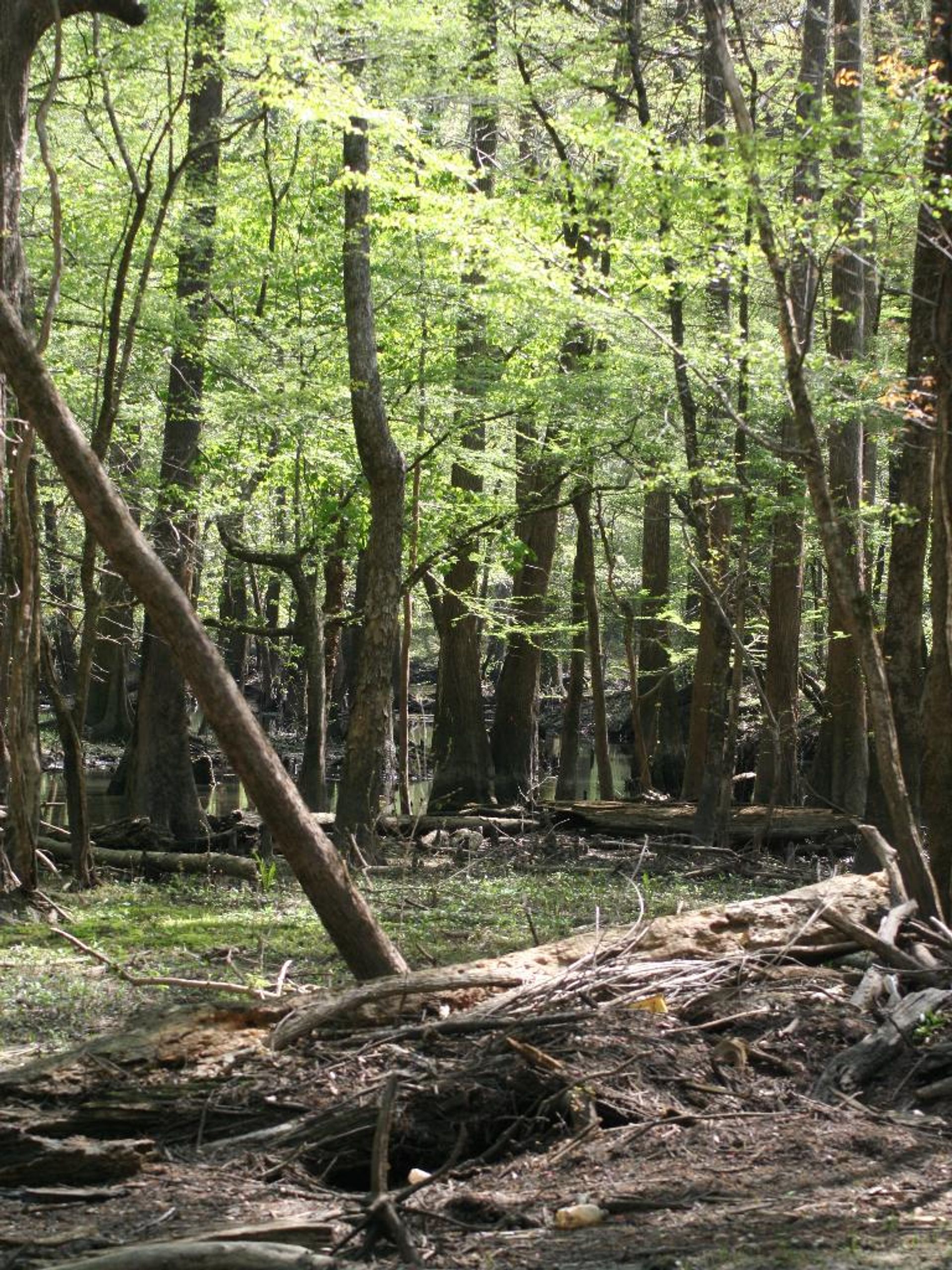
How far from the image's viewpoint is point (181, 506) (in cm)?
1605

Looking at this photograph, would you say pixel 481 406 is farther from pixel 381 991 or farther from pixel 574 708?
pixel 381 991

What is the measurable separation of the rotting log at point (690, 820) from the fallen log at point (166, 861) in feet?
14.8

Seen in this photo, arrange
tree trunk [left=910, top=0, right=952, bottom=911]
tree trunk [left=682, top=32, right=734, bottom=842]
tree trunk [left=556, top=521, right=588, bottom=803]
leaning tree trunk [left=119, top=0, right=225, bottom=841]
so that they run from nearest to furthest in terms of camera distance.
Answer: tree trunk [left=910, top=0, right=952, bottom=911], tree trunk [left=682, top=32, right=734, bottom=842], leaning tree trunk [left=119, top=0, right=225, bottom=841], tree trunk [left=556, top=521, right=588, bottom=803]

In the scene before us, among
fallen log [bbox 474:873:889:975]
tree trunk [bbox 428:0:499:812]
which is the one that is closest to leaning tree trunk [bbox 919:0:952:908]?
fallen log [bbox 474:873:889:975]

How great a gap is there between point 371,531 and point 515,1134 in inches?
327

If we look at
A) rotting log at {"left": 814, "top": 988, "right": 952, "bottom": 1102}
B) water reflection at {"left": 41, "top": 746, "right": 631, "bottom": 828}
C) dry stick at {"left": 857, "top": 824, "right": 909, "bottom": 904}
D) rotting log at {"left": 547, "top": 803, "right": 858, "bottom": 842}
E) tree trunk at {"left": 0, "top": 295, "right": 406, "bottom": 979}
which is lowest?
water reflection at {"left": 41, "top": 746, "right": 631, "bottom": 828}

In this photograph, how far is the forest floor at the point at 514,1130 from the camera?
13.3 feet

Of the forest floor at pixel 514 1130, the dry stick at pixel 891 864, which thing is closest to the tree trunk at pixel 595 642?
the dry stick at pixel 891 864

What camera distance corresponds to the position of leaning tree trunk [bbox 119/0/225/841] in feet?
49.9

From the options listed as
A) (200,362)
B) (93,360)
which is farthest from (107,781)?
(200,362)

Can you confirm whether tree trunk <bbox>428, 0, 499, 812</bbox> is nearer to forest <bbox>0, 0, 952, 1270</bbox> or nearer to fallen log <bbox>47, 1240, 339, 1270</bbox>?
forest <bbox>0, 0, 952, 1270</bbox>

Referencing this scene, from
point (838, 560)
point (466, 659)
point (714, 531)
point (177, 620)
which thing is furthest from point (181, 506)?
point (838, 560)

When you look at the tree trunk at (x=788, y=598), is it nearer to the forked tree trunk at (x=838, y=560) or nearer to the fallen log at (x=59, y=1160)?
the forked tree trunk at (x=838, y=560)

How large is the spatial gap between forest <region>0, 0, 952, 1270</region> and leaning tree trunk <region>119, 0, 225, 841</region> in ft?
0.21
